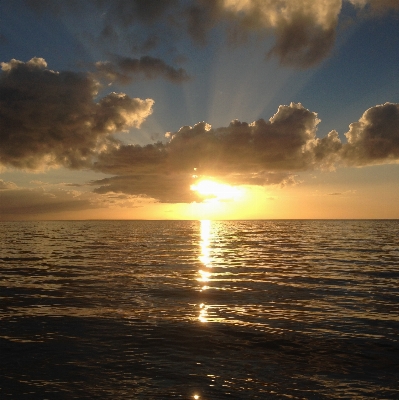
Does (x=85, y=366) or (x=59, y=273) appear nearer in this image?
(x=85, y=366)

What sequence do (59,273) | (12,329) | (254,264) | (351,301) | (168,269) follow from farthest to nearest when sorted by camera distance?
(254,264)
(168,269)
(59,273)
(351,301)
(12,329)

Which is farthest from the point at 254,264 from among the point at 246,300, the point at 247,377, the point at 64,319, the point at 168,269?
the point at 247,377

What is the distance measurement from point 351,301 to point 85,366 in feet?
45.5

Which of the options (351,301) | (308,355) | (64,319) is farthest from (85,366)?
(351,301)

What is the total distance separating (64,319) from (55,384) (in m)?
6.44

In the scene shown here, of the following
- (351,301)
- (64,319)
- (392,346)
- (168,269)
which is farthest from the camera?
(168,269)

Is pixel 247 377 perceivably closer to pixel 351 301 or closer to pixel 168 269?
pixel 351 301

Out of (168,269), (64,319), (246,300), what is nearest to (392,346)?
(246,300)

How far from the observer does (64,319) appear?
15.7m

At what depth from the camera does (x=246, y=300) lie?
19.8m

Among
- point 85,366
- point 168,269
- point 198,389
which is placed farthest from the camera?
point 168,269

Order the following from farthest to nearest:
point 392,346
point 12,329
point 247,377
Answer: point 12,329, point 392,346, point 247,377

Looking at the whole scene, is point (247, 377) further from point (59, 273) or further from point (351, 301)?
point (59, 273)

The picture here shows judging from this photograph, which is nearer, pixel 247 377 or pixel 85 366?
pixel 247 377
